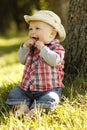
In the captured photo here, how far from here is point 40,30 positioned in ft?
16.5

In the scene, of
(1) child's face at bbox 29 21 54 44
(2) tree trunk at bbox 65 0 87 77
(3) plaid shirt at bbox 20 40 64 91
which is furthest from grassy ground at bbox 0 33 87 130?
(1) child's face at bbox 29 21 54 44

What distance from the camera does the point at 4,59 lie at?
13.7 meters

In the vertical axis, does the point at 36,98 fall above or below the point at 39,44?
below

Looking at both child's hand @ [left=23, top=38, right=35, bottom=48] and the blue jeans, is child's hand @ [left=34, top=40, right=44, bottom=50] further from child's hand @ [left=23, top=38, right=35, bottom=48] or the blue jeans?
the blue jeans

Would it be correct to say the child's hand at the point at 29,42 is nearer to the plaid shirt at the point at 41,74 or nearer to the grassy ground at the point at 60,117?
the plaid shirt at the point at 41,74

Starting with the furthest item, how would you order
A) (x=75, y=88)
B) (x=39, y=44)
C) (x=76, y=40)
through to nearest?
(x=76, y=40) → (x=75, y=88) → (x=39, y=44)

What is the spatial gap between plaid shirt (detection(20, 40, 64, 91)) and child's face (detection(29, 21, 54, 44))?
0.34 ft

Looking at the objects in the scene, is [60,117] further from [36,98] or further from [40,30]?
[40,30]

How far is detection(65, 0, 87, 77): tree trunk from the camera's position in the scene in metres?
5.69

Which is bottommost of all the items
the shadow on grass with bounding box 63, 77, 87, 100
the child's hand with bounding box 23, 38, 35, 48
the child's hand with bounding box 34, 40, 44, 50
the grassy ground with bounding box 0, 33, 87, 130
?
the grassy ground with bounding box 0, 33, 87, 130

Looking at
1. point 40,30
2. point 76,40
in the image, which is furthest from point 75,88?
point 40,30

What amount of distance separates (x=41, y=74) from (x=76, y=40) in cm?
100

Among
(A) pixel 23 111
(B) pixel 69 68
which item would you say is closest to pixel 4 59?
(B) pixel 69 68

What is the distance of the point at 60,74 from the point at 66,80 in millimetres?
692
